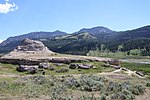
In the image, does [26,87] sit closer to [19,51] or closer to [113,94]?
[113,94]

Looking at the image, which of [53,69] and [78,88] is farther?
[53,69]

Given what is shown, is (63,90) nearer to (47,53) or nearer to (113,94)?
(113,94)

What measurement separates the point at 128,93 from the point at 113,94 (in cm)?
261

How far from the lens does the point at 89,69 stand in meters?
89.8

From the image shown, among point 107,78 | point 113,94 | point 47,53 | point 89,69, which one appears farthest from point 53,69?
point 113,94

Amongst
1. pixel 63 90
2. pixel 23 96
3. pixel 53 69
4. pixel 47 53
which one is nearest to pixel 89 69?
pixel 53 69

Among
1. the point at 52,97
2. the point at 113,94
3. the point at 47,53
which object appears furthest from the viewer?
the point at 47,53

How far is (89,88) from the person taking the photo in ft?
203

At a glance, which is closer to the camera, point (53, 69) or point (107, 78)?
point (107, 78)

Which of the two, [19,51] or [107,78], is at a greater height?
[19,51]

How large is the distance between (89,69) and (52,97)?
40.5 meters

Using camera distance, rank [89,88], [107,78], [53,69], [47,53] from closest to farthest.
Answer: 1. [89,88]
2. [107,78]
3. [53,69]
4. [47,53]

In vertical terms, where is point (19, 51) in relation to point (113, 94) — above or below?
above

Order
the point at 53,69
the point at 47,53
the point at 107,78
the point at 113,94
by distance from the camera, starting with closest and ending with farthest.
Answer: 1. the point at 113,94
2. the point at 107,78
3. the point at 53,69
4. the point at 47,53
